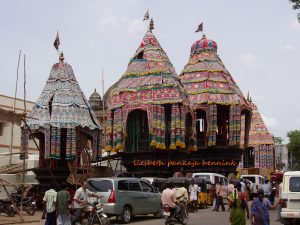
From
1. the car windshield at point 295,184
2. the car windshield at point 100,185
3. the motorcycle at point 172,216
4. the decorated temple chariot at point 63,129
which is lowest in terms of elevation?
the motorcycle at point 172,216

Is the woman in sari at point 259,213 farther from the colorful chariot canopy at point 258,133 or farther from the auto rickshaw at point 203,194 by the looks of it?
the colorful chariot canopy at point 258,133

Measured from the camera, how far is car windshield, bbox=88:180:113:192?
1720 cm

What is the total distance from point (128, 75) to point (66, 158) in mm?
10801

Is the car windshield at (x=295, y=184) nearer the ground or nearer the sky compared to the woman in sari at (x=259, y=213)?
nearer the sky

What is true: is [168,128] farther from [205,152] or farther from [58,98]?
[58,98]

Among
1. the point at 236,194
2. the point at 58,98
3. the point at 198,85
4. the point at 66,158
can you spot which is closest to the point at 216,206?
the point at 66,158

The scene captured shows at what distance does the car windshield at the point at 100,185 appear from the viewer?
1720 centimetres

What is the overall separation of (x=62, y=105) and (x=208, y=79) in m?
15.4

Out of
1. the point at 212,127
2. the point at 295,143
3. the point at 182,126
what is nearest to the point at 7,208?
the point at 182,126

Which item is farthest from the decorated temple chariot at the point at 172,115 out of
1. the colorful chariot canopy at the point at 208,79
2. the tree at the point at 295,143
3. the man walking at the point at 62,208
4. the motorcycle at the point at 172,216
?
the tree at the point at 295,143

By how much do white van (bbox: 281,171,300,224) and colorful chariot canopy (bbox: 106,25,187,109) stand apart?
17261mm

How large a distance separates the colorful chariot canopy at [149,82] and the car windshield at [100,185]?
14.5 m

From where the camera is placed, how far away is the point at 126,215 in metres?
17.5

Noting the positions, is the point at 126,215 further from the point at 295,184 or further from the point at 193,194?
the point at 193,194
